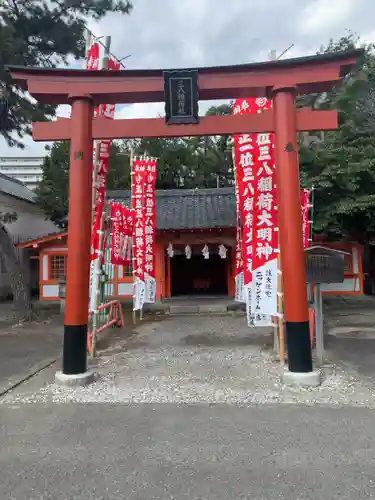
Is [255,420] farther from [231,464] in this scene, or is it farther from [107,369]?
[107,369]

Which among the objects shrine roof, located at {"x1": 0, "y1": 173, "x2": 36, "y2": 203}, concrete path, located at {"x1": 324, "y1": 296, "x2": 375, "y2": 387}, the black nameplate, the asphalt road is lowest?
the asphalt road

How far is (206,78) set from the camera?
590cm

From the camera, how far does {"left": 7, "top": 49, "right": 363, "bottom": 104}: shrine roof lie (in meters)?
5.75

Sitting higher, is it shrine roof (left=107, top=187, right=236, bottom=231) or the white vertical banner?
shrine roof (left=107, top=187, right=236, bottom=231)

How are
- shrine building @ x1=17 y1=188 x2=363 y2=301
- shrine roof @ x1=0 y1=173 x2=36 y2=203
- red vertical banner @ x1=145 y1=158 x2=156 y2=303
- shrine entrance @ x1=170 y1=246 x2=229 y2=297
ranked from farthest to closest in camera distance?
shrine roof @ x1=0 y1=173 x2=36 y2=203
shrine entrance @ x1=170 y1=246 x2=229 y2=297
shrine building @ x1=17 y1=188 x2=363 y2=301
red vertical banner @ x1=145 y1=158 x2=156 y2=303

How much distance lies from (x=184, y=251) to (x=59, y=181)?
444 inches

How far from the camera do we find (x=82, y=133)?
19.1 feet

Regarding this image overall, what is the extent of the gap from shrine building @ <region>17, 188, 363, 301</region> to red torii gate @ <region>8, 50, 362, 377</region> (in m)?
7.56

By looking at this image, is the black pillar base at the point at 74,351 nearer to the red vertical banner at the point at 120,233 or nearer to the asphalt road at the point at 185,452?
the asphalt road at the point at 185,452

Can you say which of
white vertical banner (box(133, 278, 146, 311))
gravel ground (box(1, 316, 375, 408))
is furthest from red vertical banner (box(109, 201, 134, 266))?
gravel ground (box(1, 316, 375, 408))

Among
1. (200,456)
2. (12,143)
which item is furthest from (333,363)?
(12,143)

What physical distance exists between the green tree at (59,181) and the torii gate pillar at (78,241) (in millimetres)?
15001

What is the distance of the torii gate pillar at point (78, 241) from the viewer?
5629 millimetres

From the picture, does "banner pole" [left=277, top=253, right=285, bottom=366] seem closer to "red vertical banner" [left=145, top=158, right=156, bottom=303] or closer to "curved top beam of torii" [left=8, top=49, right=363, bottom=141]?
"curved top beam of torii" [left=8, top=49, right=363, bottom=141]
